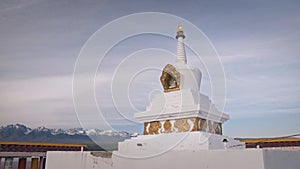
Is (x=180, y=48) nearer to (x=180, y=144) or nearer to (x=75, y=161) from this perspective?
(x=180, y=144)

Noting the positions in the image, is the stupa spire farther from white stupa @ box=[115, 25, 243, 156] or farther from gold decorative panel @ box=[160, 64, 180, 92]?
gold decorative panel @ box=[160, 64, 180, 92]

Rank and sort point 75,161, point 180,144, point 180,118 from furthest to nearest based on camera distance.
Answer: point 180,118 → point 180,144 → point 75,161

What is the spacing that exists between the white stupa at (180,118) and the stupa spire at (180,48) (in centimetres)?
4

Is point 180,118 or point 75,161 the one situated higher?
point 180,118

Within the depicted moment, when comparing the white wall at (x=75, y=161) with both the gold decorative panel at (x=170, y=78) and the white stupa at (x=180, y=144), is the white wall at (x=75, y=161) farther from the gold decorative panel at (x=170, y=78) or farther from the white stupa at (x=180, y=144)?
the gold decorative panel at (x=170, y=78)

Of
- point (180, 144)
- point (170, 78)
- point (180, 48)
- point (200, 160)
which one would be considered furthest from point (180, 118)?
point (180, 48)

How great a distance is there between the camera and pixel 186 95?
7477 millimetres

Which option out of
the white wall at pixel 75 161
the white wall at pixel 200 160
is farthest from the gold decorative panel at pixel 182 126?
the white wall at pixel 75 161

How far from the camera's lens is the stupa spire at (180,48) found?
8.90 m

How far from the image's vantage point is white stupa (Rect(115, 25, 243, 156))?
656cm

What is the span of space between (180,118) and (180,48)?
2946mm

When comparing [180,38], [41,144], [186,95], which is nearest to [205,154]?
[186,95]

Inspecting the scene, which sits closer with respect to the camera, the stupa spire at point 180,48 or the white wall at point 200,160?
the white wall at point 200,160

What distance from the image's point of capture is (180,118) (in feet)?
23.5
